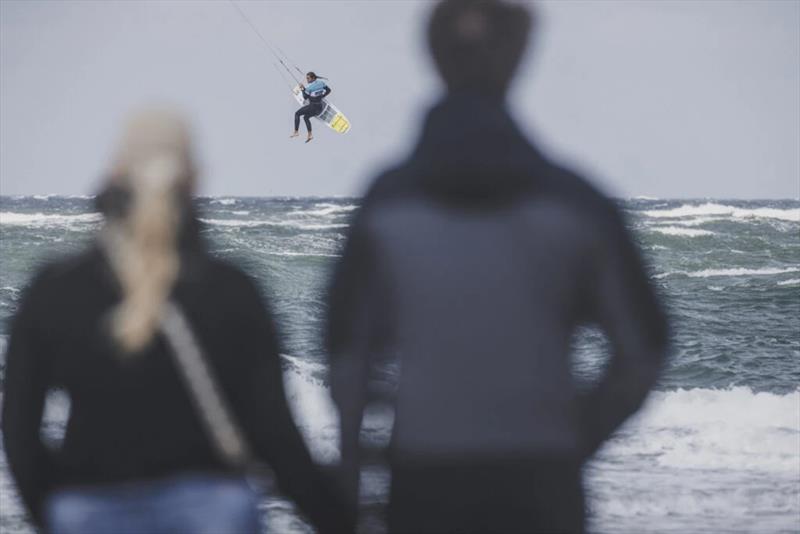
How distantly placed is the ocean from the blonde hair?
7 cm

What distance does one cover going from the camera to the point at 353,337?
205 cm

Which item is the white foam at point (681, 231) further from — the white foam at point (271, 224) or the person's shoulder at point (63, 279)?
the person's shoulder at point (63, 279)

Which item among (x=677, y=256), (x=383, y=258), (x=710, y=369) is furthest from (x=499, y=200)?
(x=677, y=256)

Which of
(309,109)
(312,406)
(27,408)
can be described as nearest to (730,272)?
(309,109)

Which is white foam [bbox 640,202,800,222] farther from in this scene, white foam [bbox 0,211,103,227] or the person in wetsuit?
the person in wetsuit

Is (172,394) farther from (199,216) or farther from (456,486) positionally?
(456,486)

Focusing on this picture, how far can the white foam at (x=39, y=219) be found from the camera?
1620 inches

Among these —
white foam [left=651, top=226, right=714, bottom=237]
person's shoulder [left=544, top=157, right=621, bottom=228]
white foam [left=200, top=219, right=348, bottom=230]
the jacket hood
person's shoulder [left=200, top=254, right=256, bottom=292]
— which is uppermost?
the jacket hood

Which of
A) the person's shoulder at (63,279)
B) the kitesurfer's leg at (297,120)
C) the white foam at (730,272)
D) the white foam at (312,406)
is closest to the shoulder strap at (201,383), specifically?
the person's shoulder at (63,279)

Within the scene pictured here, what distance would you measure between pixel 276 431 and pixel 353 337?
17 cm

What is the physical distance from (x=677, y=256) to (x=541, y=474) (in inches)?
1172

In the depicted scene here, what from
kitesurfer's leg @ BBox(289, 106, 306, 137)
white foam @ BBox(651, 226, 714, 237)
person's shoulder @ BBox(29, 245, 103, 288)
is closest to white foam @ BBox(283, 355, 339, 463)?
kitesurfer's leg @ BBox(289, 106, 306, 137)

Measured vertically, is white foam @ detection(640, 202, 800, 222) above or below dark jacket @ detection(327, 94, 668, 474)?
below

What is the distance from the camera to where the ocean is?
6.72 meters
